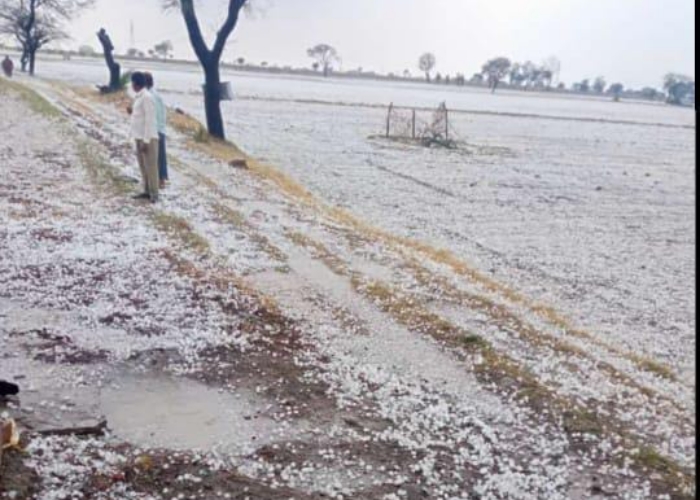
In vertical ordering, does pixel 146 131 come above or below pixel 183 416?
above

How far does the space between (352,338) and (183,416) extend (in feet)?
5.66

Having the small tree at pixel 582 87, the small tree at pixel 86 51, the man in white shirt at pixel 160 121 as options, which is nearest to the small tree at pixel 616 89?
the small tree at pixel 582 87

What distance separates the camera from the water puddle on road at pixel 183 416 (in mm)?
3820

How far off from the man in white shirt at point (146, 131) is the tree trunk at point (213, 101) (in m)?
9.02

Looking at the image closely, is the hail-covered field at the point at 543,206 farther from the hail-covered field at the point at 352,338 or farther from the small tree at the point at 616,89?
the small tree at the point at 616,89

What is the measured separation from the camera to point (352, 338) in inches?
218

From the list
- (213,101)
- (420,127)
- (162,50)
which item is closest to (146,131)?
(213,101)

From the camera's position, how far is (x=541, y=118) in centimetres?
4772

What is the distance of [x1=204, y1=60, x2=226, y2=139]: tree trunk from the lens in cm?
1881

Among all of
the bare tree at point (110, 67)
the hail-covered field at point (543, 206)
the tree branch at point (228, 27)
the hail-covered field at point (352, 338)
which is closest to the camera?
the hail-covered field at point (352, 338)

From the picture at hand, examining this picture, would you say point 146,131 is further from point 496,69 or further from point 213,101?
point 496,69

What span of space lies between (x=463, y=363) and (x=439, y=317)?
3.16ft

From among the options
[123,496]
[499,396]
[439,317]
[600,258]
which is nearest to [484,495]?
[499,396]

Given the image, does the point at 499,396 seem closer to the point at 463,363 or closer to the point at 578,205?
the point at 463,363
